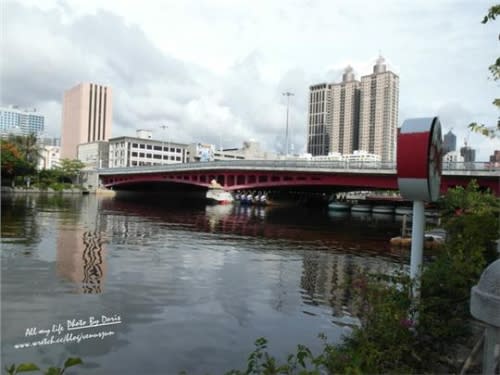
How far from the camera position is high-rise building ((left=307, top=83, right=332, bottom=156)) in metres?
175

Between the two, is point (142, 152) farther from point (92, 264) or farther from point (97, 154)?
point (92, 264)

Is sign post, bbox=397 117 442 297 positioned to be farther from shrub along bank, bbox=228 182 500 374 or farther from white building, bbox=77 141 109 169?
white building, bbox=77 141 109 169

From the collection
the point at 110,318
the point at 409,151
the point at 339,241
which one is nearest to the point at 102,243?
the point at 110,318

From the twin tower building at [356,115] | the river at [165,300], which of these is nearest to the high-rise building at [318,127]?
the twin tower building at [356,115]

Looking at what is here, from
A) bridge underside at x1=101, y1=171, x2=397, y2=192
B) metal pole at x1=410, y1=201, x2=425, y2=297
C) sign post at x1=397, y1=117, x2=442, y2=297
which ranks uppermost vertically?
bridge underside at x1=101, y1=171, x2=397, y2=192

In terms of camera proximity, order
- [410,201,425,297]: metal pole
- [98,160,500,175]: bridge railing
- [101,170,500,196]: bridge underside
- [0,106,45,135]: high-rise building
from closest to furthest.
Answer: [410,201,425,297]: metal pole < [98,160,500,175]: bridge railing < [101,170,500,196]: bridge underside < [0,106,45,135]: high-rise building

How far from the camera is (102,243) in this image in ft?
78.8

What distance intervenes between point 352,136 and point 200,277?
178 metres

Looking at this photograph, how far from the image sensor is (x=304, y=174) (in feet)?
200

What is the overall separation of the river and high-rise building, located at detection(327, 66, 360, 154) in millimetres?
150861

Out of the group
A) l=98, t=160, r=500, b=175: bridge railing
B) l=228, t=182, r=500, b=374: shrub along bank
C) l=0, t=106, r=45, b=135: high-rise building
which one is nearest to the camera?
l=228, t=182, r=500, b=374: shrub along bank

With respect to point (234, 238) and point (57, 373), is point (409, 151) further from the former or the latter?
point (234, 238)

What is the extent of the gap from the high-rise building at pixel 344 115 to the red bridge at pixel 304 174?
10456 cm

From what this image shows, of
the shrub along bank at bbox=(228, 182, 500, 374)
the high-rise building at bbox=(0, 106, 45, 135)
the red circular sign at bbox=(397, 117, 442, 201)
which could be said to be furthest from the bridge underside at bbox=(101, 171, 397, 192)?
the high-rise building at bbox=(0, 106, 45, 135)
